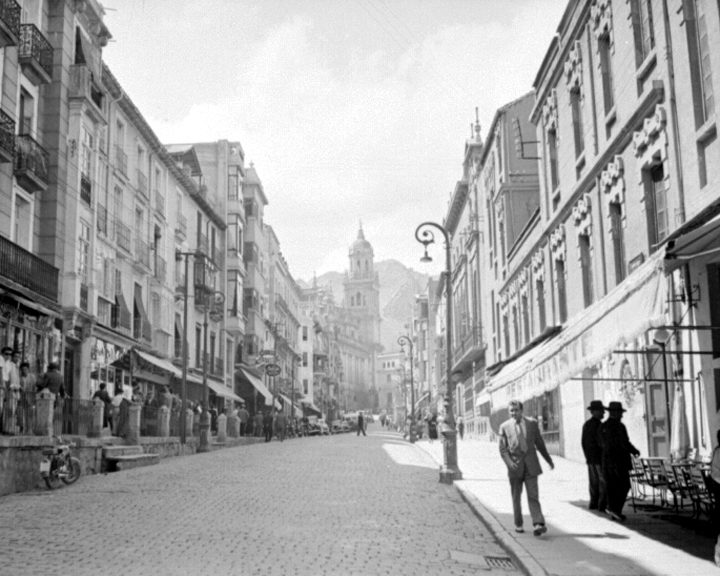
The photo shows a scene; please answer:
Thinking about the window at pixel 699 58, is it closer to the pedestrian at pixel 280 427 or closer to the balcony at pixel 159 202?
the balcony at pixel 159 202

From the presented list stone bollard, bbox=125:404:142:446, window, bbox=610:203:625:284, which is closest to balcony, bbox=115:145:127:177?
stone bollard, bbox=125:404:142:446

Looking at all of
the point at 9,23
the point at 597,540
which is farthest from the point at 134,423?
the point at 597,540

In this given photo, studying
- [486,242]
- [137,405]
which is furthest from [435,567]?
[486,242]

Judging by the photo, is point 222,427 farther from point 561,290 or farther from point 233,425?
point 561,290

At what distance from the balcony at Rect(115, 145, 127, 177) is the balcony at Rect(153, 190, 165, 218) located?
413 centimetres

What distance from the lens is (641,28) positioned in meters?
16.1

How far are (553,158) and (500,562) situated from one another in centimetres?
1680

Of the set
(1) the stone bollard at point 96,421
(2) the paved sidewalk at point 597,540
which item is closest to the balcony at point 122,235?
(1) the stone bollard at point 96,421

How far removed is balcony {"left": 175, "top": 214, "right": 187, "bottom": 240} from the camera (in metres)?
41.5

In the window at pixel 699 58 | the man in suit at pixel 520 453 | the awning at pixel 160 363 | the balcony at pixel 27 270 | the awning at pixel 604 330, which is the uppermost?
the window at pixel 699 58

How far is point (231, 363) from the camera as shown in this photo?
2062 inches

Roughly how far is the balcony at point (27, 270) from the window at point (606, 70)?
14766 millimetres

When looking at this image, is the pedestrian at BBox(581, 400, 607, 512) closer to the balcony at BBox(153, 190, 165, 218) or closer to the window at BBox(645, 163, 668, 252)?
the window at BBox(645, 163, 668, 252)

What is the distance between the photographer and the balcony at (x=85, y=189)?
2864 cm
